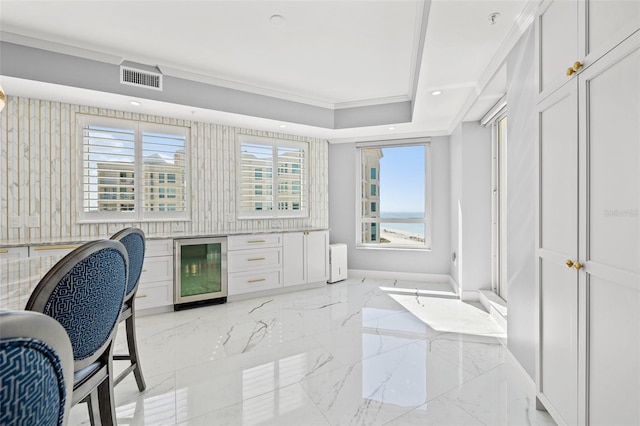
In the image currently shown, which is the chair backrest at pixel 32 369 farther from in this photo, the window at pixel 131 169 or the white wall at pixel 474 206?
the white wall at pixel 474 206

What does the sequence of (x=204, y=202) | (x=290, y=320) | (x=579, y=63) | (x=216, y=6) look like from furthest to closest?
(x=204, y=202)
(x=290, y=320)
(x=216, y=6)
(x=579, y=63)

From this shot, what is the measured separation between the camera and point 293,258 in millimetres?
4293

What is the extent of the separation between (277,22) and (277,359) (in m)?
2.70

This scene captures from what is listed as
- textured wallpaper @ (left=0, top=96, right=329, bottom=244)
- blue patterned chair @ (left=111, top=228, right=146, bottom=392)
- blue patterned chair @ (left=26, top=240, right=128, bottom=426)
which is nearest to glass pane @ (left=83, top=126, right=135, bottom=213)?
textured wallpaper @ (left=0, top=96, right=329, bottom=244)

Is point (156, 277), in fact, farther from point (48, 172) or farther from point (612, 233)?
point (612, 233)

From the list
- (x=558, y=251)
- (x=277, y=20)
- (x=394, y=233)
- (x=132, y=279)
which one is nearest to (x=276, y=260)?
(x=394, y=233)

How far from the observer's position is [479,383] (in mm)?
2025

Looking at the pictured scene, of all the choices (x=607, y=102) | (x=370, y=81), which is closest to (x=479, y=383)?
(x=607, y=102)

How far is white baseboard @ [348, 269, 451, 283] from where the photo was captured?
4762mm

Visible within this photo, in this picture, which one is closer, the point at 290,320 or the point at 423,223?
the point at 290,320

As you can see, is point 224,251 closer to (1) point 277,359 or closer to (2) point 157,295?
(2) point 157,295

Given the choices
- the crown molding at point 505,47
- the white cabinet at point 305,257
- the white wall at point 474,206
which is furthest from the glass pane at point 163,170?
the white wall at point 474,206

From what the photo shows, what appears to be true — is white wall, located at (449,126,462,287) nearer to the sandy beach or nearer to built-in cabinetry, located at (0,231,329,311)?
the sandy beach

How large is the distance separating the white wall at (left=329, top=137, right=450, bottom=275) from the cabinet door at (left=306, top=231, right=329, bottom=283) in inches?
27.4
